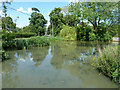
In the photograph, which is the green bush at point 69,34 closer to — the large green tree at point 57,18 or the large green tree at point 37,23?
the large green tree at point 57,18

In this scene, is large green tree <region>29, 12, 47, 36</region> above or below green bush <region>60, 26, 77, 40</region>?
above

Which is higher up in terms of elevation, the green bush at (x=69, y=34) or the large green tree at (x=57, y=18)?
the large green tree at (x=57, y=18)

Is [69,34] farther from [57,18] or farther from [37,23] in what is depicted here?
[37,23]

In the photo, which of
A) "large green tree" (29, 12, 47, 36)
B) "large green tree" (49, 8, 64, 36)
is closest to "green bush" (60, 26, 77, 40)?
"large green tree" (49, 8, 64, 36)

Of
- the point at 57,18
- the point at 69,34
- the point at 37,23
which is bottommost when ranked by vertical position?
the point at 69,34

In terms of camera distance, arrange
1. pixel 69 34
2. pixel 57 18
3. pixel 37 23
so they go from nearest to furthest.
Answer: pixel 69 34 < pixel 57 18 < pixel 37 23

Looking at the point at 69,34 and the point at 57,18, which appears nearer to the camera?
the point at 69,34

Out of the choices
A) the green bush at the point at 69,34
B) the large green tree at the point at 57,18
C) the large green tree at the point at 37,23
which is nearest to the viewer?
the green bush at the point at 69,34

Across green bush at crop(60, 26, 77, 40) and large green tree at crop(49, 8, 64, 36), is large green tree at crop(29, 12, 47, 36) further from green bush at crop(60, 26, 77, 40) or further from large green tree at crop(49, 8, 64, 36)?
green bush at crop(60, 26, 77, 40)

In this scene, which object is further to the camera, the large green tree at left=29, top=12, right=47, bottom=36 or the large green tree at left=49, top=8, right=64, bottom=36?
the large green tree at left=29, top=12, right=47, bottom=36

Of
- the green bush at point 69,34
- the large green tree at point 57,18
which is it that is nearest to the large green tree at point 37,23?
the large green tree at point 57,18

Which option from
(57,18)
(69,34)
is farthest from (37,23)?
(69,34)

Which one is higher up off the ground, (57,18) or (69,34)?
(57,18)

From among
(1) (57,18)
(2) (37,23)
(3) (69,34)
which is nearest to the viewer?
(3) (69,34)
